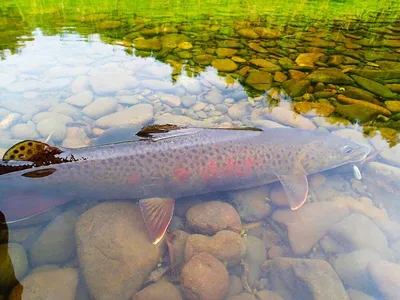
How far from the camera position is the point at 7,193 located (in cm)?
339

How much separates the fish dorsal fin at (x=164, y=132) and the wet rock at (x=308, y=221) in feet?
5.20

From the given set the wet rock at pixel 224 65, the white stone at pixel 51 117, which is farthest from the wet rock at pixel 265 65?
the white stone at pixel 51 117

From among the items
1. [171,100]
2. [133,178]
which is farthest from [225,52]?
[133,178]

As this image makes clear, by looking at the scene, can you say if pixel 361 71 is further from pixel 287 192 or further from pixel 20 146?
pixel 20 146

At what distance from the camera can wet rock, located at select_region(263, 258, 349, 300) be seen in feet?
9.42

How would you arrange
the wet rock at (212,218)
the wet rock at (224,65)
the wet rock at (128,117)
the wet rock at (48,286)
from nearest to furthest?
1. the wet rock at (48,286)
2. the wet rock at (212,218)
3. the wet rock at (128,117)
4. the wet rock at (224,65)

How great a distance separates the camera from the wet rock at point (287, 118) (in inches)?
201

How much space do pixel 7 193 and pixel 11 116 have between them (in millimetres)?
2244

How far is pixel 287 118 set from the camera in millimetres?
5211

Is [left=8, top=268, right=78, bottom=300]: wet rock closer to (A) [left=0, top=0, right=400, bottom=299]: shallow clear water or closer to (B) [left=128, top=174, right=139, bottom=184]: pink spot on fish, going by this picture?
(A) [left=0, top=0, right=400, bottom=299]: shallow clear water

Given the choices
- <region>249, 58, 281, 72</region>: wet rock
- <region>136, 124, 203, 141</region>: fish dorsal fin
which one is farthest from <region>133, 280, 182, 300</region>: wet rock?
<region>249, 58, 281, 72</region>: wet rock

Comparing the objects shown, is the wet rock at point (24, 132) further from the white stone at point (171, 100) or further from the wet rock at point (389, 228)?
the wet rock at point (389, 228)

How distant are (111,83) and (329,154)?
457cm

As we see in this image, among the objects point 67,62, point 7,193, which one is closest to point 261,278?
point 7,193
